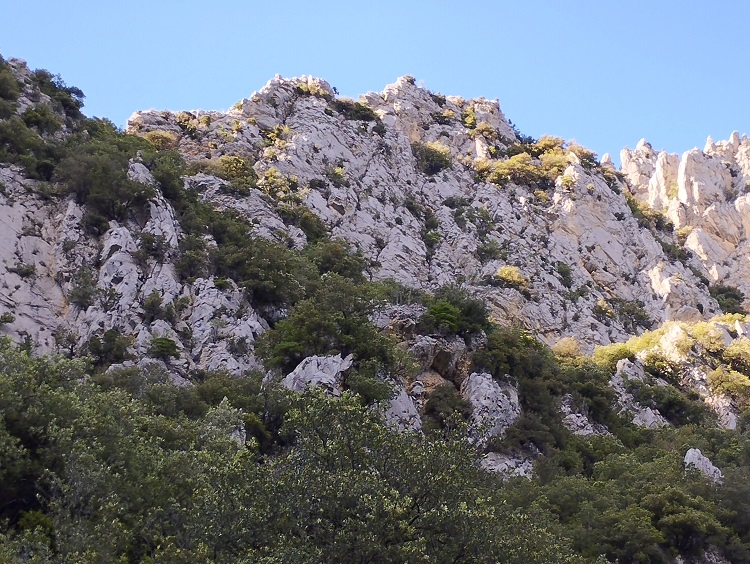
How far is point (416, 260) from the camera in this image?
54781 millimetres

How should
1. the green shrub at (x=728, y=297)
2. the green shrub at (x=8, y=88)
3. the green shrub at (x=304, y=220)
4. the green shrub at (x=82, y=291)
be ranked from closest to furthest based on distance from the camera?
1. the green shrub at (x=82, y=291)
2. the green shrub at (x=8, y=88)
3. the green shrub at (x=304, y=220)
4. the green shrub at (x=728, y=297)

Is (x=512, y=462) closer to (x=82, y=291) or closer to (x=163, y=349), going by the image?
(x=163, y=349)

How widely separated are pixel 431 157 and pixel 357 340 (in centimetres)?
3736

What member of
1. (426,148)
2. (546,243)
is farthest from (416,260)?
(426,148)

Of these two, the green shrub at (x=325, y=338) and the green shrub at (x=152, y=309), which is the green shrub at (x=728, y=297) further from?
the green shrub at (x=152, y=309)

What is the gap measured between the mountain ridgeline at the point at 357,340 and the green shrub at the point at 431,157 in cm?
26

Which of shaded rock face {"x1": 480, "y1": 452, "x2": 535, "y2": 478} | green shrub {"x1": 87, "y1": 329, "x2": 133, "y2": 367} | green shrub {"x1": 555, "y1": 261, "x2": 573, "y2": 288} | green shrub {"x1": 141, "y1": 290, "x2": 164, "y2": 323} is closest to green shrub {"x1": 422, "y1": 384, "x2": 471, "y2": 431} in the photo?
shaded rock face {"x1": 480, "y1": 452, "x2": 535, "y2": 478}

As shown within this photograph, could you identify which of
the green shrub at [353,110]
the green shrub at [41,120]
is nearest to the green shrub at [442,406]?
the green shrub at [41,120]

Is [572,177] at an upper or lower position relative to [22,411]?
upper

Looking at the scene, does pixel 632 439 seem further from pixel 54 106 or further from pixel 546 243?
pixel 54 106

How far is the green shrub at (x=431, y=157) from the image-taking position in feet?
222

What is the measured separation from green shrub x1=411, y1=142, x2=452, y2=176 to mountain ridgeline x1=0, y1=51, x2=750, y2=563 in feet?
0.86

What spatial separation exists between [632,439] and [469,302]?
9.89 m

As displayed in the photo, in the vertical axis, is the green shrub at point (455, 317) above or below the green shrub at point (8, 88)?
below
